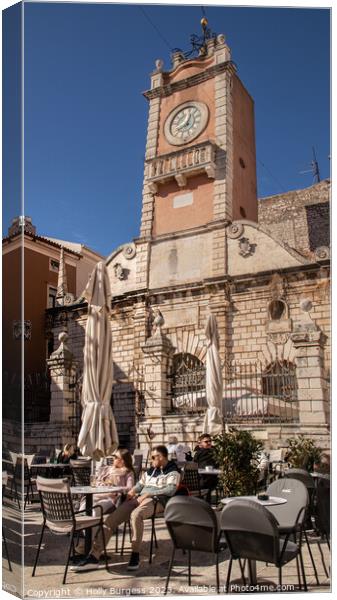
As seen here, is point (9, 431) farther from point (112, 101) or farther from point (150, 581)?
point (112, 101)

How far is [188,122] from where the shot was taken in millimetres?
12789

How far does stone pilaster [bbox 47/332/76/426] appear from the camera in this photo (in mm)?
12199

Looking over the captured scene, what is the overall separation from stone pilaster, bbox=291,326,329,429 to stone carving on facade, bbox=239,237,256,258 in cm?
406

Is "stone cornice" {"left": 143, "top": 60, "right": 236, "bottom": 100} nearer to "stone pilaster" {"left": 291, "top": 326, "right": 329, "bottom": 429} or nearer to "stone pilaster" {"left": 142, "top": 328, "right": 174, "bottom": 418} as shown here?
"stone pilaster" {"left": 142, "top": 328, "right": 174, "bottom": 418}

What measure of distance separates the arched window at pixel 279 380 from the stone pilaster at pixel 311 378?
141 cm

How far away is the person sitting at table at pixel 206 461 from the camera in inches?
299

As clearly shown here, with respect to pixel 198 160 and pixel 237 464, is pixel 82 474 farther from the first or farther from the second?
pixel 198 160

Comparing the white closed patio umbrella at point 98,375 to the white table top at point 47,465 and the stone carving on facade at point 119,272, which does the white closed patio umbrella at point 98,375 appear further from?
the stone carving on facade at point 119,272

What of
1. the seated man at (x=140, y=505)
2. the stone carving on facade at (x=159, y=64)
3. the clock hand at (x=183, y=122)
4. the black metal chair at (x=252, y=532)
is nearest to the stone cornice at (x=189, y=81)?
the stone carving on facade at (x=159, y=64)

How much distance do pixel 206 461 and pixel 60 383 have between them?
5034 millimetres

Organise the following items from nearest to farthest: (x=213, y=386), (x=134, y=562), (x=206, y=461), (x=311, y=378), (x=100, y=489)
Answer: (x=134, y=562), (x=100, y=489), (x=206, y=461), (x=311, y=378), (x=213, y=386)

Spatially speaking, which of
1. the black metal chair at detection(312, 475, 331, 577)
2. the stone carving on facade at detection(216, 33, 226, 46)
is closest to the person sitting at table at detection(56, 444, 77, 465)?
the black metal chair at detection(312, 475, 331, 577)

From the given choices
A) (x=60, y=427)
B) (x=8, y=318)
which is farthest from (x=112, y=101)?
(x=60, y=427)

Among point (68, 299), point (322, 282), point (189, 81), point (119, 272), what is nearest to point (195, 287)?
point (119, 272)
